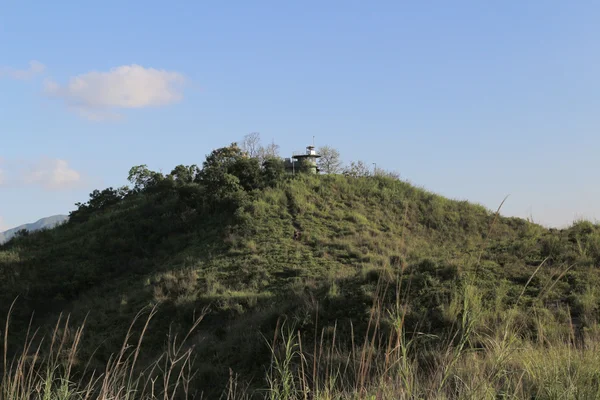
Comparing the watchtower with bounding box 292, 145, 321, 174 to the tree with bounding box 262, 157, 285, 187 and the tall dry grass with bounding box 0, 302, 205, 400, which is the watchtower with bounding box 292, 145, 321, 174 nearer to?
the tree with bounding box 262, 157, 285, 187

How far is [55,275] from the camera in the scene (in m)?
20.0

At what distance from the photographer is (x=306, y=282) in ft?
48.1

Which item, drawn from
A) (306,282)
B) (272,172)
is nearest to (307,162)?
(272,172)

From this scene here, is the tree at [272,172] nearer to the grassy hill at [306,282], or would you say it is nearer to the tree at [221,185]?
the grassy hill at [306,282]

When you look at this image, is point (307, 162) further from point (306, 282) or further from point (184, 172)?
point (306, 282)

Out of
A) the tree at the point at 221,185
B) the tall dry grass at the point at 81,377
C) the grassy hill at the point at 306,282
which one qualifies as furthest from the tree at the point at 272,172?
the tall dry grass at the point at 81,377

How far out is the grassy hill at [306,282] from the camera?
3.95 m

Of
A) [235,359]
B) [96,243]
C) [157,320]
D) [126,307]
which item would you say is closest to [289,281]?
[157,320]

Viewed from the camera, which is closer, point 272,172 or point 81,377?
point 81,377

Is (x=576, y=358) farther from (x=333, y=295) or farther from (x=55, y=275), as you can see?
(x=55, y=275)

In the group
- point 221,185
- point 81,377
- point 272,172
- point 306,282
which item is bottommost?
point 81,377

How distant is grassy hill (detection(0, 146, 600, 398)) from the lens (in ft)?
13.0

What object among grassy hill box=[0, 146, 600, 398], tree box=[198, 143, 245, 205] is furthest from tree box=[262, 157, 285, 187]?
tree box=[198, 143, 245, 205]

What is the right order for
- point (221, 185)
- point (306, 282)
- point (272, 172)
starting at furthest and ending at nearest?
point (272, 172) < point (221, 185) < point (306, 282)
